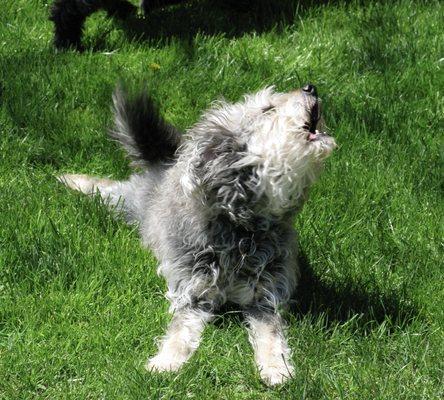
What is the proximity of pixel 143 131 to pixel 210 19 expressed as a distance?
2.26 metres

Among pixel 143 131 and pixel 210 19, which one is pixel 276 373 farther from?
pixel 210 19

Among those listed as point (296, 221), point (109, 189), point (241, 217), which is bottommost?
point (109, 189)

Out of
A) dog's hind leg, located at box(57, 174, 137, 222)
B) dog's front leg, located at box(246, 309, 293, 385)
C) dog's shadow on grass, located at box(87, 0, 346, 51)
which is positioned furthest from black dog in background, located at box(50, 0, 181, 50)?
dog's front leg, located at box(246, 309, 293, 385)

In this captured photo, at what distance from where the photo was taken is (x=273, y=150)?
11.0ft

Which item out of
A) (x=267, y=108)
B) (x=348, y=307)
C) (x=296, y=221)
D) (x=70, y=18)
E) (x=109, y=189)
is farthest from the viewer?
(x=70, y=18)

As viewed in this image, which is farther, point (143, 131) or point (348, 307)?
point (143, 131)

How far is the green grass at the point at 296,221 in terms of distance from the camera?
10.9ft

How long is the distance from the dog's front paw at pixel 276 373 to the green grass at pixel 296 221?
4 centimetres

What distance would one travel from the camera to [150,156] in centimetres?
445

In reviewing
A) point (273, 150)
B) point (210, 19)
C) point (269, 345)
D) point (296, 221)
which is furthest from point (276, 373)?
point (210, 19)

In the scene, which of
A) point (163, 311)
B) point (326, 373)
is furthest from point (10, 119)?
point (326, 373)

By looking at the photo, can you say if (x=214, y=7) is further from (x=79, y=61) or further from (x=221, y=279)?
(x=221, y=279)

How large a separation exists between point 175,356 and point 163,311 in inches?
15.1

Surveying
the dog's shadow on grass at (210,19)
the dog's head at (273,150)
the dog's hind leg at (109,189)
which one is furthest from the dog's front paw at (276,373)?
the dog's shadow on grass at (210,19)
